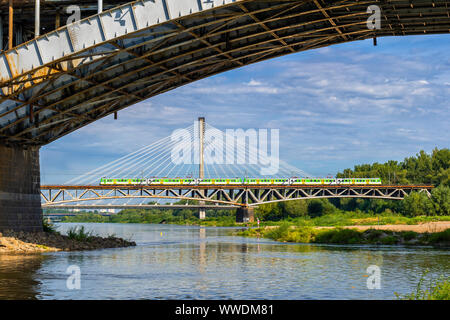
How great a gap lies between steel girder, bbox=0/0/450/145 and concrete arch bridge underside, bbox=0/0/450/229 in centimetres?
6

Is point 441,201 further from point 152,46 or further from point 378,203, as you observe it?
point 152,46

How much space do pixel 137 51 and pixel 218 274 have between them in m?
14.3

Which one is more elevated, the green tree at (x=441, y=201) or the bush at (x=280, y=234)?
the green tree at (x=441, y=201)

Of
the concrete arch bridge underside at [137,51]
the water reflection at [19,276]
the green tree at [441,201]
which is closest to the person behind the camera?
the water reflection at [19,276]

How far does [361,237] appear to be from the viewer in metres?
52.7

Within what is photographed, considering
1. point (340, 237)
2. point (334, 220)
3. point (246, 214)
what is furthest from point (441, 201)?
point (340, 237)

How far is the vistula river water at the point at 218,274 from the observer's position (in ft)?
70.0

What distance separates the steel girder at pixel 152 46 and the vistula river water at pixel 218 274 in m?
10.1

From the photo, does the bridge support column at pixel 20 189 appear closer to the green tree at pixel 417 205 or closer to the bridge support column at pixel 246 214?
the green tree at pixel 417 205

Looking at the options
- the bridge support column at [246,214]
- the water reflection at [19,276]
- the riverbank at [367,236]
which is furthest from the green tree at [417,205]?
the water reflection at [19,276]

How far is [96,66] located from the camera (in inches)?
1411

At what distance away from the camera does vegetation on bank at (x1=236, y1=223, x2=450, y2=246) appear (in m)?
48.8
